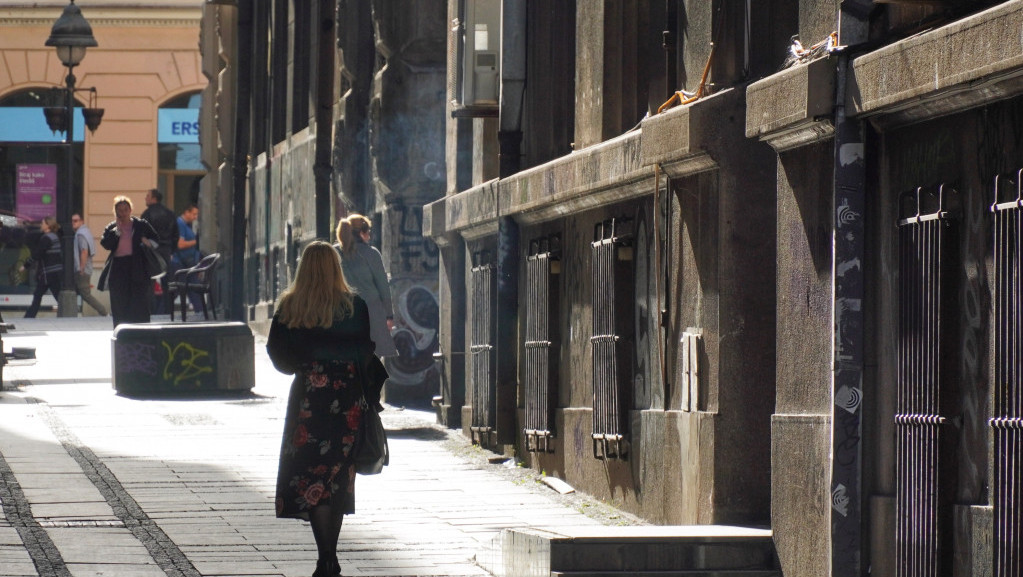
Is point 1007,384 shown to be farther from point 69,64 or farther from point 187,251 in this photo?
point 69,64

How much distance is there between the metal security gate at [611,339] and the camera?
992cm

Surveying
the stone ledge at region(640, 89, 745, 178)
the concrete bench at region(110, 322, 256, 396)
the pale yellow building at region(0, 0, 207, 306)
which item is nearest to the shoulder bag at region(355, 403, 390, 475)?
the stone ledge at region(640, 89, 745, 178)

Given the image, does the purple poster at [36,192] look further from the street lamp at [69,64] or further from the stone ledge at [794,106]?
the stone ledge at [794,106]

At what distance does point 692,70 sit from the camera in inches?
366

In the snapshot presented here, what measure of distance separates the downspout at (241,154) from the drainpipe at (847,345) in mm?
22223

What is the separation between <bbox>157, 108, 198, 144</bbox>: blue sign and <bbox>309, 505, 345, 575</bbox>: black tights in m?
31.7

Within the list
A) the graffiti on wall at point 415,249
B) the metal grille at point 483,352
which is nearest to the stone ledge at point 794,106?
the metal grille at point 483,352

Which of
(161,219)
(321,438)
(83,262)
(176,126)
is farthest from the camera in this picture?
(176,126)

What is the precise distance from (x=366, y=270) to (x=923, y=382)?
8.44 meters

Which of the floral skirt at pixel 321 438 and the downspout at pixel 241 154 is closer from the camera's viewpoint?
the floral skirt at pixel 321 438

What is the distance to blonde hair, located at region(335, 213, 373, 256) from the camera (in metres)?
14.5

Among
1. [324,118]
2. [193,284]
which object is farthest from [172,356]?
[193,284]

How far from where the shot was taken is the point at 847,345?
692cm

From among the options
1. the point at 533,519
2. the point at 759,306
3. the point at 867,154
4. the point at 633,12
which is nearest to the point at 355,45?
the point at 633,12
